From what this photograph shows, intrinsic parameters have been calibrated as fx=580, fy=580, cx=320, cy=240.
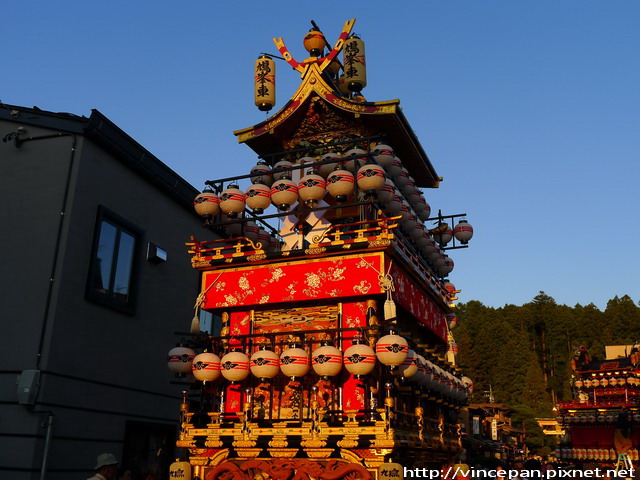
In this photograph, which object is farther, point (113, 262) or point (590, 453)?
point (590, 453)

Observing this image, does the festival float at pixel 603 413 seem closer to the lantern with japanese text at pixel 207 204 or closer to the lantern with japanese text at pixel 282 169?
the lantern with japanese text at pixel 282 169

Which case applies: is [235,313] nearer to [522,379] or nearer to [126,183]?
[126,183]

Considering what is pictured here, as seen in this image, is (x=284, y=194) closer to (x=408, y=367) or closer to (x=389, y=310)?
(x=389, y=310)

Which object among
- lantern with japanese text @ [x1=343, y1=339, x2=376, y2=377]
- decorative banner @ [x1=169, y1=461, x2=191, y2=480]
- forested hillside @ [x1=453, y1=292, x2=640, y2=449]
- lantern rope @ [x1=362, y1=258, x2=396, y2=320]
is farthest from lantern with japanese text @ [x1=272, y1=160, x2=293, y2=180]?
forested hillside @ [x1=453, y1=292, x2=640, y2=449]

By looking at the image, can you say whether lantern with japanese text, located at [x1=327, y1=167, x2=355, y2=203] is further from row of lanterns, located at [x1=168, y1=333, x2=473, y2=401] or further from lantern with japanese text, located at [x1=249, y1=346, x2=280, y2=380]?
lantern with japanese text, located at [x1=249, y1=346, x2=280, y2=380]

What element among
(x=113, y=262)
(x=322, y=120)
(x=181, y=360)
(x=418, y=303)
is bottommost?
(x=181, y=360)

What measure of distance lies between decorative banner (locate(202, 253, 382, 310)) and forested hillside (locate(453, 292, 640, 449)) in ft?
175

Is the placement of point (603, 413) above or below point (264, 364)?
below

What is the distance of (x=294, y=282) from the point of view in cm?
1627

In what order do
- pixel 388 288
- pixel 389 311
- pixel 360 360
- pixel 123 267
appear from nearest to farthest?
pixel 360 360
pixel 389 311
pixel 388 288
pixel 123 267

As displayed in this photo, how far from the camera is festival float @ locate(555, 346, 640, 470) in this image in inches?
1244

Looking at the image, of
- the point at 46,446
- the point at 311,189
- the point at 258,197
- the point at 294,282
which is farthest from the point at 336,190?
the point at 46,446

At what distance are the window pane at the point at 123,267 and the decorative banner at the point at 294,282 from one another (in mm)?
3880

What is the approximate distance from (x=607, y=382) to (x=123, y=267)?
2812 centimetres
